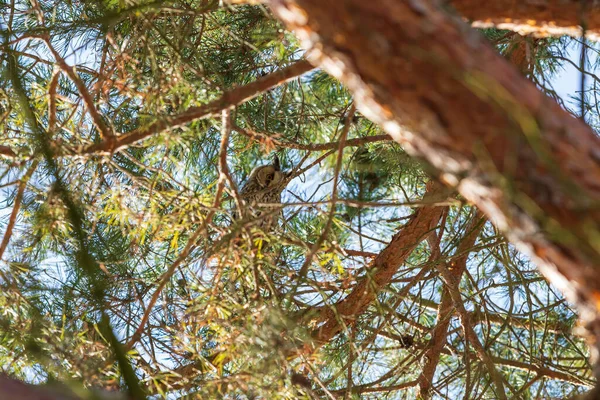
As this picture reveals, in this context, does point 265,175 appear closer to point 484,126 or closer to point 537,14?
point 537,14

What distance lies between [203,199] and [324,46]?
692mm

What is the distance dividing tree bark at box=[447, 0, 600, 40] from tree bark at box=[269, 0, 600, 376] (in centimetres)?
27

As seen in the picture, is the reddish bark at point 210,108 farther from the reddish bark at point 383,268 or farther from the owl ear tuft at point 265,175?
the owl ear tuft at point 265,175

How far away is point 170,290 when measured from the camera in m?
2.25

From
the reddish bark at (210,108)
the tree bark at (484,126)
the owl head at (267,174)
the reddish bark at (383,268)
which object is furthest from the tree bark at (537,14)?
the owl head at (267,174)

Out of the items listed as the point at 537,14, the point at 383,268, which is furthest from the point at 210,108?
the point at 383,268

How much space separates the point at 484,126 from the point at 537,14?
42cm

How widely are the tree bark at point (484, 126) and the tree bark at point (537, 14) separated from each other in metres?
0.27

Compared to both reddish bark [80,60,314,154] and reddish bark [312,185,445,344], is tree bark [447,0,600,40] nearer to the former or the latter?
reddish bark [80,60,314,154]

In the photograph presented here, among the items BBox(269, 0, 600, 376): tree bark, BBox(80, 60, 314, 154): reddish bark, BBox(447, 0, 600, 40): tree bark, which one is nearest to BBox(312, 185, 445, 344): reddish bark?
BBox(80, 60, 314, 154): reddish bark

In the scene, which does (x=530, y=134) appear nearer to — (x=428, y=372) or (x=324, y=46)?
(x=324, y=46)

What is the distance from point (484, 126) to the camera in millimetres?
721

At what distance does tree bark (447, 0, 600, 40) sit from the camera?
1013 mm

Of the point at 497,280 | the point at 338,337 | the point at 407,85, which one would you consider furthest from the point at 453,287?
the point at 407,85
